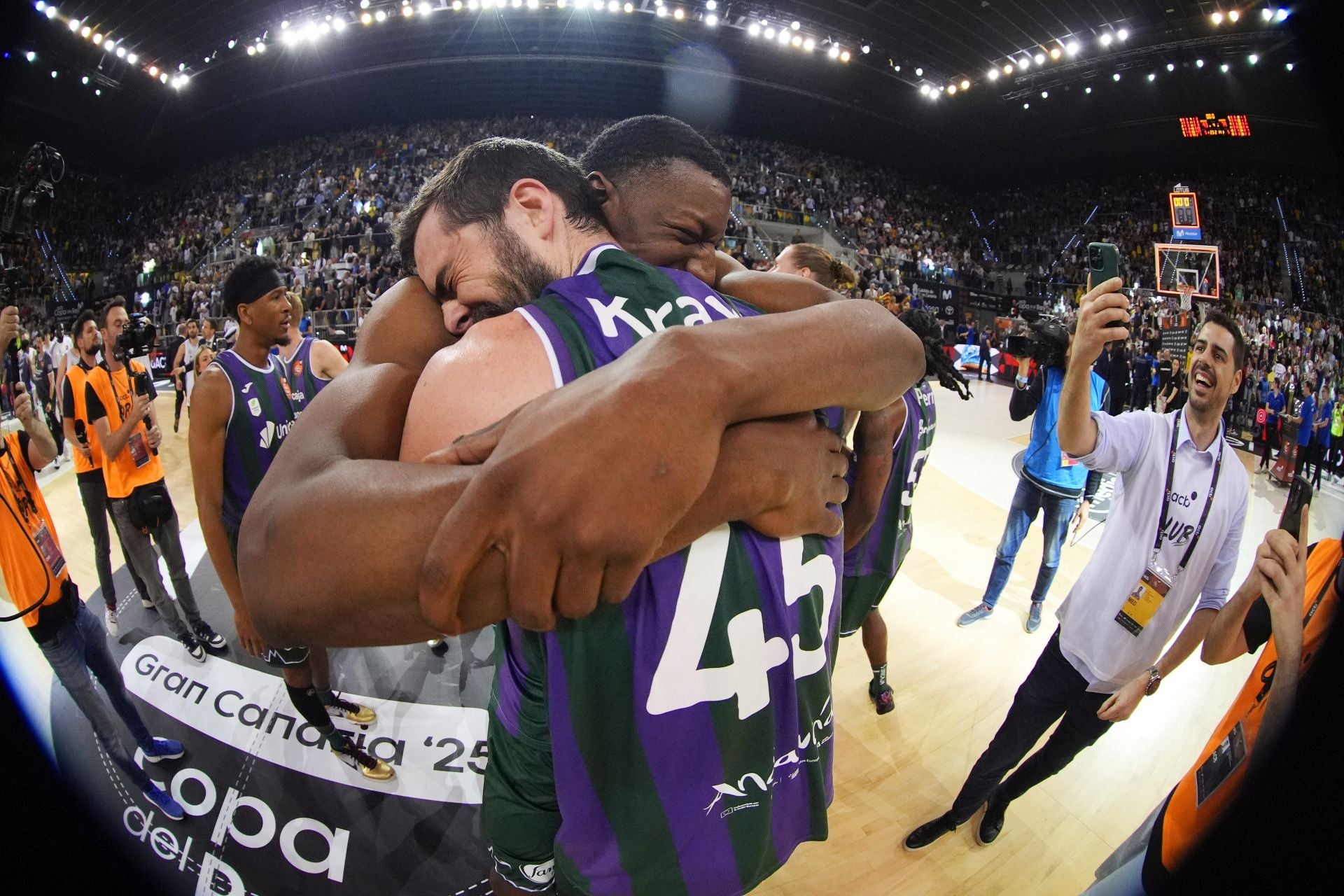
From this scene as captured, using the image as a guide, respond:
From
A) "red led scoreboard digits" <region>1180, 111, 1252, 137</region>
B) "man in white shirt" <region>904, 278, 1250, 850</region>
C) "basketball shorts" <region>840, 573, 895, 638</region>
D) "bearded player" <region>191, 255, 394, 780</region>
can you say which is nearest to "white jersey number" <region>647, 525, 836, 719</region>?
"man in white shirt" <region>904, 278, 1250, 850</region>

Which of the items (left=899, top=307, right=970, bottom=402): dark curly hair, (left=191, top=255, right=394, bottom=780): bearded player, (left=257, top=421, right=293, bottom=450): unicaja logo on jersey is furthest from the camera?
(left=899, top=307, right=970, bottom=402): dark curly hair

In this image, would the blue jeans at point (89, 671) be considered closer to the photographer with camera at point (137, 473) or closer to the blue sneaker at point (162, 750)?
the blue sneaker at point (162, 750)

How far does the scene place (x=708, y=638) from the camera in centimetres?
72

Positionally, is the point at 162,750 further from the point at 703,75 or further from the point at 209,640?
the point at 703,75

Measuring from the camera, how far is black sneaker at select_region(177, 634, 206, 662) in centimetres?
321

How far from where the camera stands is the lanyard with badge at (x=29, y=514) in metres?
2.09

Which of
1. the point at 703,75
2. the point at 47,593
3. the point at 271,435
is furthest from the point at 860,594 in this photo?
the point at 703,75

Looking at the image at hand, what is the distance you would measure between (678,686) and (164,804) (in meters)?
2.86

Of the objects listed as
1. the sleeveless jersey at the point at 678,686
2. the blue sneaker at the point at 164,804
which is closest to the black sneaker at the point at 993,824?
the sleeveless jersey at the point at 678,686

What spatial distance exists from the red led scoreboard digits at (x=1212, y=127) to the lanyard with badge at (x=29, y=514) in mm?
20563

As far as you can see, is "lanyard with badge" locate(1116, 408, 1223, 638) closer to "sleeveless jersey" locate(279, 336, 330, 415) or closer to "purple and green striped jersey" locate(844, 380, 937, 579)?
"purple and green striped jersey" locate(844, 380, 937, 579)

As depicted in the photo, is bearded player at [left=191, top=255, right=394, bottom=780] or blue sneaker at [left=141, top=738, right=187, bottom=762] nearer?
bearded player at [left=191, top=255, right=394, bottom=780]

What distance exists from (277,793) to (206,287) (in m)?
15.9

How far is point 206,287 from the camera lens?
13.6 meters
